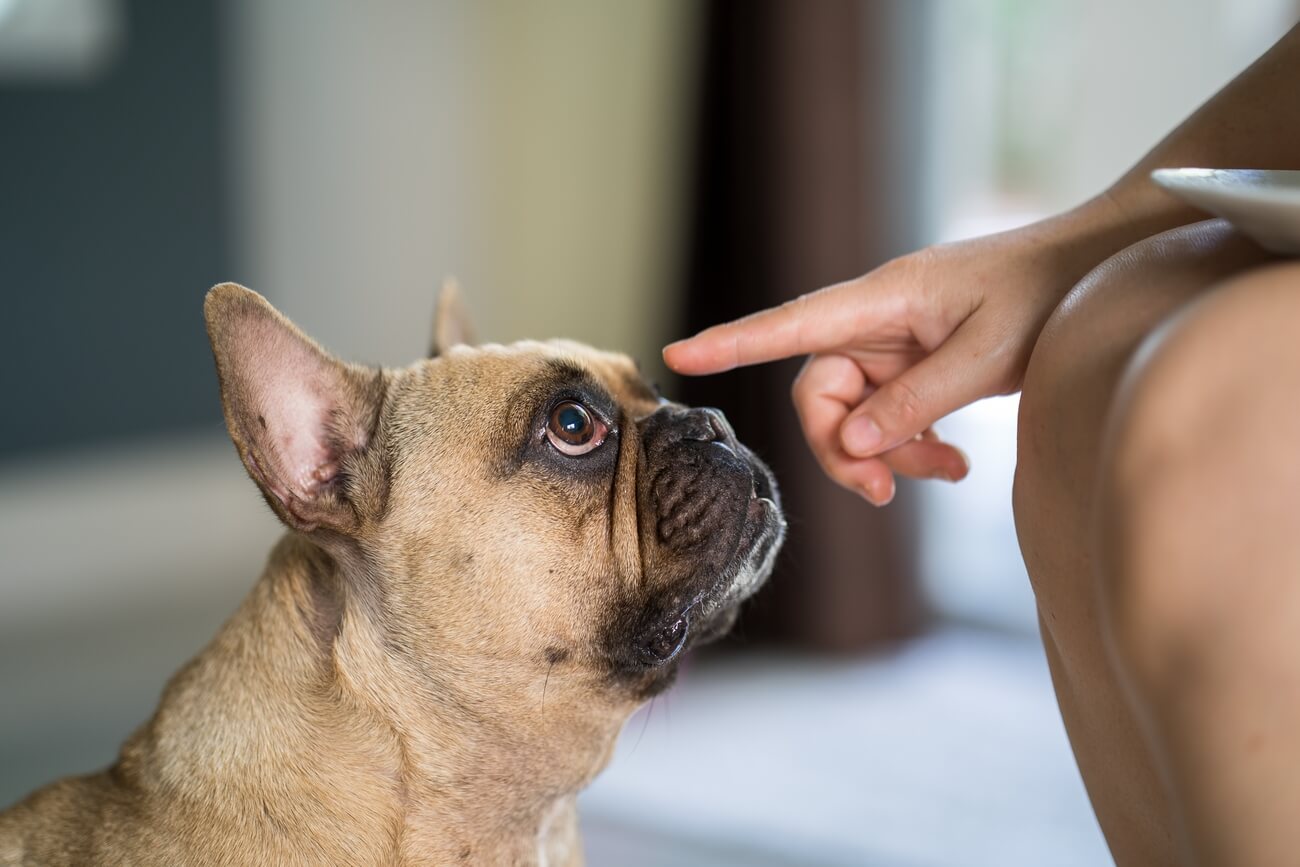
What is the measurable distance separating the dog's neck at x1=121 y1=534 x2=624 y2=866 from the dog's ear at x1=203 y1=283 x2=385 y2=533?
7cm

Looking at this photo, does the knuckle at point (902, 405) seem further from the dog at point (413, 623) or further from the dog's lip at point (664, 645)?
the dog's lip at point (664, 645)

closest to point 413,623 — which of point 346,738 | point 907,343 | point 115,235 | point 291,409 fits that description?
point 346,738

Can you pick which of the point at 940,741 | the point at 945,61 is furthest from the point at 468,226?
the point at 940,741

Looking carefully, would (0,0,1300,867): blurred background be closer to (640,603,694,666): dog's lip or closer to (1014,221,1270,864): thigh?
(640,603,694,666): dog's lip

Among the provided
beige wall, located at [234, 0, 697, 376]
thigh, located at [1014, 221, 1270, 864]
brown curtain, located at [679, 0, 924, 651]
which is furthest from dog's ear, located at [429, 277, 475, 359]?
beige wall, located at [234, 0, 697, 376]

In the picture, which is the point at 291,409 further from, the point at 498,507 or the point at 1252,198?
the point at 1252,198

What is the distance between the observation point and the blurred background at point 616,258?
248 centimetres

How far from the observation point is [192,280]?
3.48 meters

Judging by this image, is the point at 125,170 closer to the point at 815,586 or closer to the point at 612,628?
the point at 815,586

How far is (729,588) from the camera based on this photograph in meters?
1.10

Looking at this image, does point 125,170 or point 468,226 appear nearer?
Result: point 125,170

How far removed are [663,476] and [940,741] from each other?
5.37ft

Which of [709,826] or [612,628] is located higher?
[612,628]

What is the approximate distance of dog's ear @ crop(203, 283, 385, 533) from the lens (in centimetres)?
98
